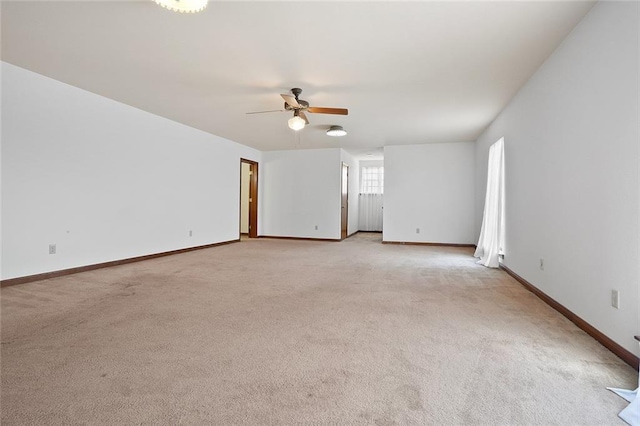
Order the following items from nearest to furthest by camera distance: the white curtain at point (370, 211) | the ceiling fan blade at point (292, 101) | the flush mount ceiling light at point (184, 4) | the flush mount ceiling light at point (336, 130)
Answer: the flush mount ceiling light at point (184, 4) < the ceiling fan blade at point (292, 101) < the flush mount ceiling light at point (336, 130) < the white curtain at point (370, 211)

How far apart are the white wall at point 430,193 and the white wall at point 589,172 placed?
376 cm

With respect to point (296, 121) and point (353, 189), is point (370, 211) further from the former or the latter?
point (296, 121)

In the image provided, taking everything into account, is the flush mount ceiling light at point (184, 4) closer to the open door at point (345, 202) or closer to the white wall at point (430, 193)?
the white wall at point (430, 193)

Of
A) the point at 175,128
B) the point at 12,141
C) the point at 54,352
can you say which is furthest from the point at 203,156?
the point at 54,352

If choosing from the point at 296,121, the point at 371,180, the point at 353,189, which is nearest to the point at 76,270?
the point at 296,121

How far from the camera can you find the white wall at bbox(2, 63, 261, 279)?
11.6ft

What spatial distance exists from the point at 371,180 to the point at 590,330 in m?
8.64

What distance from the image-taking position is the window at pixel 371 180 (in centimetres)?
1059

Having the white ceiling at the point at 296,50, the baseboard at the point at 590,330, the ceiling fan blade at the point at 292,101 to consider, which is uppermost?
the white ceiling at the point at 296,50

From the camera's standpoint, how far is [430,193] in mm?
7555

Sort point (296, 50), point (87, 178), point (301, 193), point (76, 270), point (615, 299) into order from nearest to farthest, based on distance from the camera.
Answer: point (615, 299)
point (296, 50)
point (76, 270)
point (87, 178)
point (301, 193)

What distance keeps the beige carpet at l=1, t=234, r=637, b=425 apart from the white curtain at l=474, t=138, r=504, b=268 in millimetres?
1247

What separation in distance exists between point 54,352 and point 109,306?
0.92m

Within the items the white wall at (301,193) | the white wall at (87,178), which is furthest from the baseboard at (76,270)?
the white wall at (301,193)
